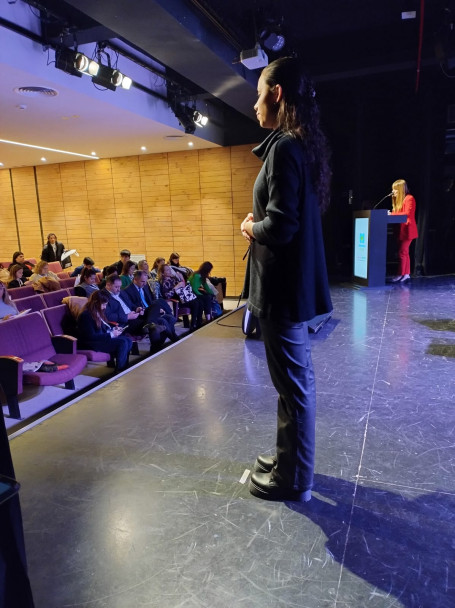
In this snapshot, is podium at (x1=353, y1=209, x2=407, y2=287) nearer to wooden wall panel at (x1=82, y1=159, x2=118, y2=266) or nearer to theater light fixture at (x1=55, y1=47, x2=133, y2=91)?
theater light fixture at (x1=55, y1=47, x2=133, y2=91)

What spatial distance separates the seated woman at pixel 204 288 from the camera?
6312 mm

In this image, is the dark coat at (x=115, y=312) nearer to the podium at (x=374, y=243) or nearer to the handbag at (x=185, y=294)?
the handbag at (x=185, y=294)

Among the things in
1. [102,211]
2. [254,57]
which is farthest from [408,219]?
[102,211]

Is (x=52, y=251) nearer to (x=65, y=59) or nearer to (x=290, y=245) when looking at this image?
(x=65, y=59)

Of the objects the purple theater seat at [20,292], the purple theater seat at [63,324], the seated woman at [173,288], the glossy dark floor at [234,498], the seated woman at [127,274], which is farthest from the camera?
the seated woman at [173,288]

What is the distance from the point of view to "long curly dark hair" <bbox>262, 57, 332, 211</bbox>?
4.64 feet

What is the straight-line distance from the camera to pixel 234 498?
1.69m

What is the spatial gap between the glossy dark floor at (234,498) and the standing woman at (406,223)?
388cm

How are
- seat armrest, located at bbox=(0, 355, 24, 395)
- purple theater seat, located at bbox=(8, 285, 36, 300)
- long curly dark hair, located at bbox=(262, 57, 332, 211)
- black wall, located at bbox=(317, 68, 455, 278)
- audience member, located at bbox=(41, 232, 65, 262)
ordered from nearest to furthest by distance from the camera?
1. long curly dark hair, located at bbox=(262, 57, 332, 211)
2. seat armrest, located at bbox=(0, 355, 24, 395)
3. purple theater seat, located at bbox=(8, 285, 36, 300)
4. black wall, located at bbox=(317, 68, 455, 278)
5. audience member, located at bbox=(41, 232, 65, 262)

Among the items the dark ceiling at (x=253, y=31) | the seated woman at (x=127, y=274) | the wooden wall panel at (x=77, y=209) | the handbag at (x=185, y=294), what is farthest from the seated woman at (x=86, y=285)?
the wooden wall panel at (x=77, y=209)

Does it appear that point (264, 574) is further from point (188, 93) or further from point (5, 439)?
point (188, 93)

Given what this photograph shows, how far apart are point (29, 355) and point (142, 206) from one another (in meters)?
6.30

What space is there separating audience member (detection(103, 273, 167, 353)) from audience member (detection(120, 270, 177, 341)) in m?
0.08

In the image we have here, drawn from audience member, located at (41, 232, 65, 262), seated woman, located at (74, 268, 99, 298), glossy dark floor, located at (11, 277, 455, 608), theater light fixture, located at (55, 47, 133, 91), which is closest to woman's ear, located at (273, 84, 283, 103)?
glossy dark floor, located at (11, 277, 455, 608)
